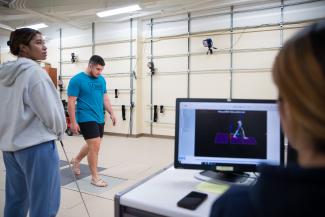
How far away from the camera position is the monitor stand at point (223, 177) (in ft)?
4.66

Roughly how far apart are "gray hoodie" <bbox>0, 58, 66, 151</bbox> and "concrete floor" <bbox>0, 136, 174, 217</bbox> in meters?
1.18

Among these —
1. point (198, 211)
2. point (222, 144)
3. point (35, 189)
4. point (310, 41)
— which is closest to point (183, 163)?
point (222, 144)

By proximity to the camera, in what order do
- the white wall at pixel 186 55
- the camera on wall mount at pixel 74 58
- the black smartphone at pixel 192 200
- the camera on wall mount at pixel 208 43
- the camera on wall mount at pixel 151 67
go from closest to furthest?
the black smartphone at pixel 192 200
the white wall at pixel 186 55
the camera on wall mount at pixel 208 43
the camera on wall mount at pixel 151 67
the camera on wall mount at pixel 74 58

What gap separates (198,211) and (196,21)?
5666 mm

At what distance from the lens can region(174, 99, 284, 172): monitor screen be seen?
1.39 m

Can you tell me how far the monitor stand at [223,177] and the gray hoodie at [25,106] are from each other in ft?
3.14

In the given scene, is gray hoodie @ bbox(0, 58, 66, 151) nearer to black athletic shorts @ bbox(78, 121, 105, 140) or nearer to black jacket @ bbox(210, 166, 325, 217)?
black athletic shorts @ bbox(78, 121, 105, 140)

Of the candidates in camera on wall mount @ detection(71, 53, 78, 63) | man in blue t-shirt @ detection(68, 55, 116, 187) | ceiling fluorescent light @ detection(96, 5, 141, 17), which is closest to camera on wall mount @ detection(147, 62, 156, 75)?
ceiling fluorescent light @ detection(96, 5, 141, 17)

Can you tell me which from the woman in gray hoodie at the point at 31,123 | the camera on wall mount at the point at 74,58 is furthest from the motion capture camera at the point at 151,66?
the woman in gray hoodie at the point at 31,123

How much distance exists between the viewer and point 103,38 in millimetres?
7312

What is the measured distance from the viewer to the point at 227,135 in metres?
1.42

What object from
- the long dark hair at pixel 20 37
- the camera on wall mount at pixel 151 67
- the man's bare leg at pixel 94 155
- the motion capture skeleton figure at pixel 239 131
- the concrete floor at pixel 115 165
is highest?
the camera on wall mount at pixel 151 67

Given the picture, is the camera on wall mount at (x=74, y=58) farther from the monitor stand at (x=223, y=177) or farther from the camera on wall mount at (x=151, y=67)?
the monitor stand at (x=223, y=177)

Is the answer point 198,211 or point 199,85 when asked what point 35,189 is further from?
point 199,85
